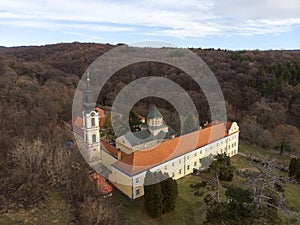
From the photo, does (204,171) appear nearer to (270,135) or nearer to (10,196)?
(270,135)

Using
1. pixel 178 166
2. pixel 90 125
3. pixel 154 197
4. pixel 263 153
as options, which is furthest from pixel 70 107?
pixel 263 153

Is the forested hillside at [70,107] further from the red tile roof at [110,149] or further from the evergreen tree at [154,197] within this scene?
the evergreen tree at [154,197]

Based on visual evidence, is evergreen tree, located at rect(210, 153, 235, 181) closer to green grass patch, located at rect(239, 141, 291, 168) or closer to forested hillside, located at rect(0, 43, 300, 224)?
green grass patch, located at rect(239, 141, 291, 168)

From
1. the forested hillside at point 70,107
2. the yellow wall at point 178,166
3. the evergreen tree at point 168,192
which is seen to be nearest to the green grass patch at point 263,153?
the forested hillside at point 70,107

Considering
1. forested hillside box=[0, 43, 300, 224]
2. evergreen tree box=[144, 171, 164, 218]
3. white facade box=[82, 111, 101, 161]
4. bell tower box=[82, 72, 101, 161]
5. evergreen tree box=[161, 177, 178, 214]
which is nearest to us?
forested hillside box=[0, 43, 300, 224]

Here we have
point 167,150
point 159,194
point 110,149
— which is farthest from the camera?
point 110,149

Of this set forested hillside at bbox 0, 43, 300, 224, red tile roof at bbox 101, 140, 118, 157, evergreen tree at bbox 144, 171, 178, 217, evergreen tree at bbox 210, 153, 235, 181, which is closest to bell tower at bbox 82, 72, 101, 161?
red tile roof at bbox 101, 140, 118, 157

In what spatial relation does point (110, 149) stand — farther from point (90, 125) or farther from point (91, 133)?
point (90, 125)

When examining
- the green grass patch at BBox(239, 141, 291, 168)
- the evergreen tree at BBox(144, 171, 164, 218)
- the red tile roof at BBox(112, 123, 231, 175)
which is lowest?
the green grass patch at BBox(239, 141, 291, 168)
